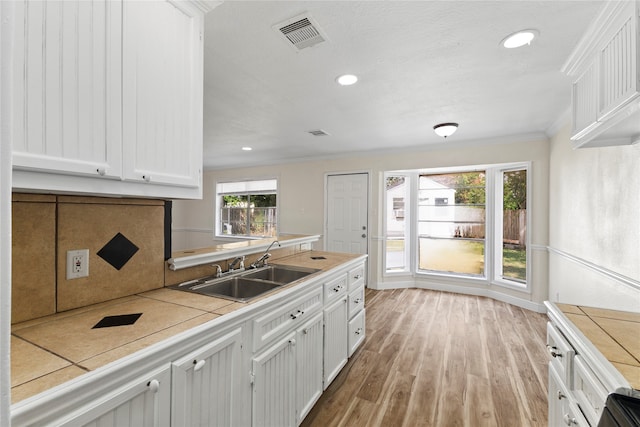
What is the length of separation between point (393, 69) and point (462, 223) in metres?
3.50

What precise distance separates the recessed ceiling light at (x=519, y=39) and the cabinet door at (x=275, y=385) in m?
2.34

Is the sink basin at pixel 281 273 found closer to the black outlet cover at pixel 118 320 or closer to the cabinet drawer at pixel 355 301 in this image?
the cabinet drawer at pixel 355 301

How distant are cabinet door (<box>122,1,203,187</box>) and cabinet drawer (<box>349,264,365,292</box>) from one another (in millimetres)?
1665

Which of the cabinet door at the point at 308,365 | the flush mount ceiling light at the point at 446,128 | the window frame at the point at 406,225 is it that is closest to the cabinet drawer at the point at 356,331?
the cabinet door at the point at 308,365

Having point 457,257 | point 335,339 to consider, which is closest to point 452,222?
point 457,257

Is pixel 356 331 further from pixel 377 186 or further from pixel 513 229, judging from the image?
pixel 513 229

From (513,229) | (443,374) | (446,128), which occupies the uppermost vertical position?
(446,128)

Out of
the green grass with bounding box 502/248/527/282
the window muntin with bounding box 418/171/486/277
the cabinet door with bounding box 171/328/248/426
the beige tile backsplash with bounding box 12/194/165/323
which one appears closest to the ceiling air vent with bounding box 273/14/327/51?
the beige tile backsplash with bounding box 12/194/165/323

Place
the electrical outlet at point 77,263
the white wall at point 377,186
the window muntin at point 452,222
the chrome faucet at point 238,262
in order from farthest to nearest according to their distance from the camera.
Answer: the window muntin at point 452,222 < the white wall at point 377,186 < the chrome faucet at point 238,262 < the electrical outlet at point 77,263

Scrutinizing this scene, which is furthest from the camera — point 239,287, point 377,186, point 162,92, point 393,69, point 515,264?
point 377,186

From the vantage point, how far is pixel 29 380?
2.44 feet

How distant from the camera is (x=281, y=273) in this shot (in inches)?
90.7

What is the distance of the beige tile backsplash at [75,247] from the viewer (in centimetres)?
111

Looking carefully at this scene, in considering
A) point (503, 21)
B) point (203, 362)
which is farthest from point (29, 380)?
point (503, 21)
